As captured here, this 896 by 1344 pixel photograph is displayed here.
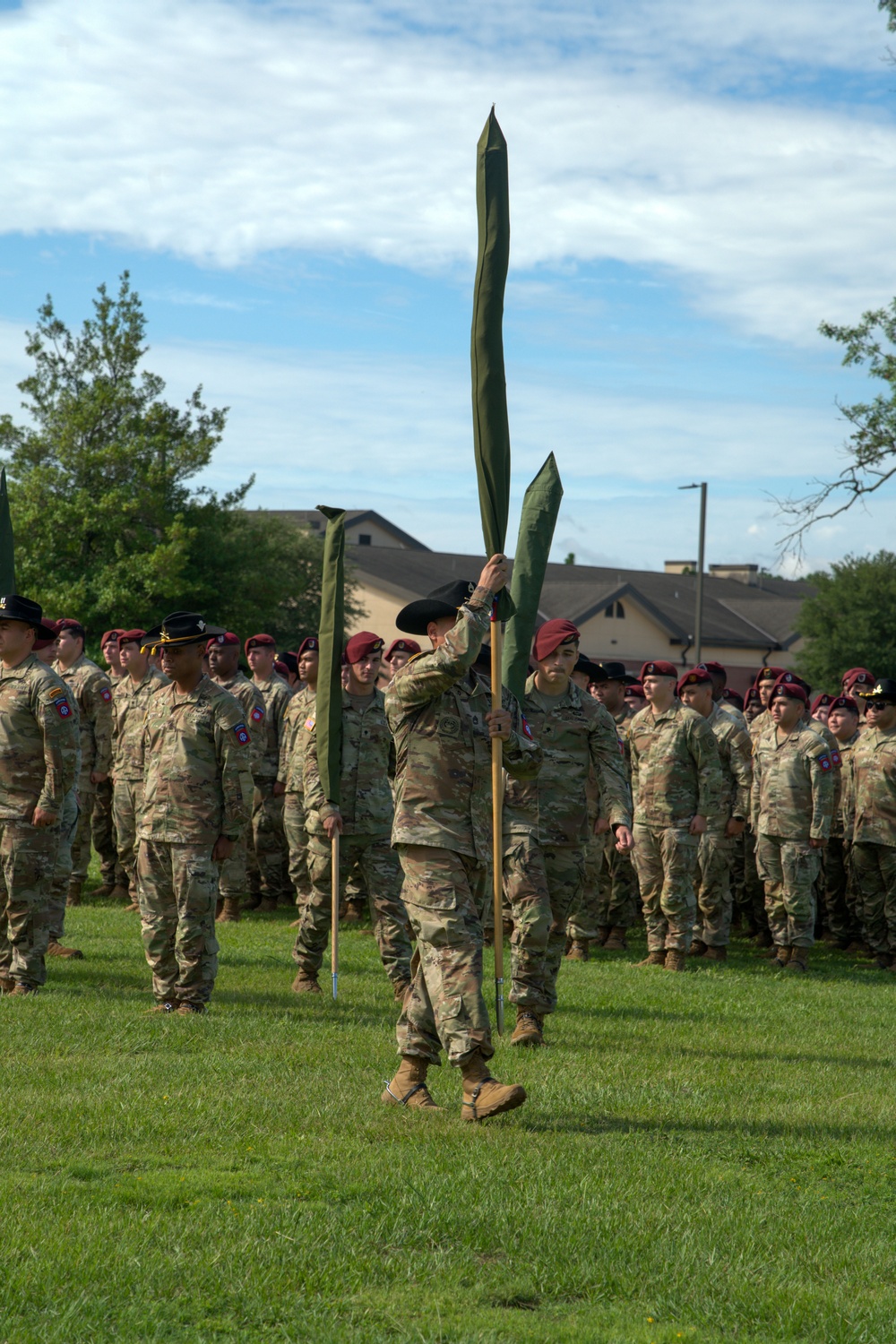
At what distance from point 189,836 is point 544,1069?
2770mm

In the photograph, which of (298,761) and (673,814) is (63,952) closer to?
(298,761)

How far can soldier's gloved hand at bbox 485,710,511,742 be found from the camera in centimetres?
675

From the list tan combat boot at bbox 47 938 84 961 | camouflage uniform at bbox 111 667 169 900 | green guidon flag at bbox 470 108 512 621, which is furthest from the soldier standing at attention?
camouflage uniform at bbox 111 667 169 900

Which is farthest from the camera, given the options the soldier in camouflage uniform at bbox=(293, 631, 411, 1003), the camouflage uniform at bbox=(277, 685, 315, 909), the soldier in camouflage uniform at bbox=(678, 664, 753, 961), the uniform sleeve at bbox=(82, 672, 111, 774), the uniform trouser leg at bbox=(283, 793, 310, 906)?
the uniform sleeve at bbox=(82, 672, 111, 774)

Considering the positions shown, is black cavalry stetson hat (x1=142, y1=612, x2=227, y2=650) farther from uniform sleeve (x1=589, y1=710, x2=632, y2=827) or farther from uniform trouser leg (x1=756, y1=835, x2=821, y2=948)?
uniform trouser leg (x1=756, y1=835, x2=821, y2=948)

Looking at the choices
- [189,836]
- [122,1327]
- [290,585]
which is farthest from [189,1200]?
[290,585]

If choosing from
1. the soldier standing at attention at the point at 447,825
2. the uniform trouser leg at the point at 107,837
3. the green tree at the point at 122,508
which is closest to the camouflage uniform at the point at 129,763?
the uniform trouser leg at the point at 107,837

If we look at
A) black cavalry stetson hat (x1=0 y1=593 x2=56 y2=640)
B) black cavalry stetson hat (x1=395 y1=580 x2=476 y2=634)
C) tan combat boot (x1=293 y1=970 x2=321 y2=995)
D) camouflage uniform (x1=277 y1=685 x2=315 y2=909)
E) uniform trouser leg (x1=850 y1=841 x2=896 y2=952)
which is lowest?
tan combat boot (x1=293 y1=970 x2=321 y2=995)

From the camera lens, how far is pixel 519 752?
7.21 metres

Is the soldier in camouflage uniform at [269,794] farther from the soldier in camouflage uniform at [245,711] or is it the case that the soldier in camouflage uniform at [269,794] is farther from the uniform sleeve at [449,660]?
the uniform sleeve at [449,660]

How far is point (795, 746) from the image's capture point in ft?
44.5

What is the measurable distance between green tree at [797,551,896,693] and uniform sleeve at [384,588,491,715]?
163 feet

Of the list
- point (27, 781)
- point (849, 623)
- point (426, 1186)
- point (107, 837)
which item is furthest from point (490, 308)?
point (849, 623)

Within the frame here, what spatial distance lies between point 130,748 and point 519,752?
797 cm
